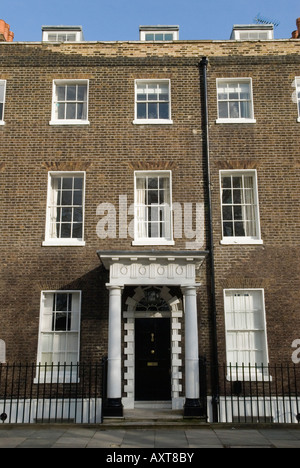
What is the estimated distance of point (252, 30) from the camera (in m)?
16.2

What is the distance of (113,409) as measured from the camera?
34.5 feet

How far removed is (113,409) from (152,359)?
86.1 inches

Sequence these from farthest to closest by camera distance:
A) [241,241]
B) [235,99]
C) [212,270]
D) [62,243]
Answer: [235,99] < [241,241] < [62,243] < [212,270]

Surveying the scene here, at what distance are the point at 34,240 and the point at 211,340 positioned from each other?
5.88 m

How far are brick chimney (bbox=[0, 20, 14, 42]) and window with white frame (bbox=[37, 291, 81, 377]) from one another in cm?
949

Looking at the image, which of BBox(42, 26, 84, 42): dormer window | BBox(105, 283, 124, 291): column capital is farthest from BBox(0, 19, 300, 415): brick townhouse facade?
BBox(42, 26, 84, 42): dormer window

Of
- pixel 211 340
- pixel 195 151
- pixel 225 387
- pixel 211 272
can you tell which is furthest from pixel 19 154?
pixel 225 387

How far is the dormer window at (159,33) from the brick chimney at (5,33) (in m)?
4.98

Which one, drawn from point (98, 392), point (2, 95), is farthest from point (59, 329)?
point (2, 95)

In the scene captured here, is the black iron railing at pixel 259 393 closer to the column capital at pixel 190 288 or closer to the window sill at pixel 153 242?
the column capital at pixel 190 288

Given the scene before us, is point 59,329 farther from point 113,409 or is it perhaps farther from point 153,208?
point 153,208

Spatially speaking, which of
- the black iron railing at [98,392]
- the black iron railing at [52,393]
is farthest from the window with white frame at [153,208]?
the black iron railing at [52,393]

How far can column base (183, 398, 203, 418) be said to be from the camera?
34.3 feet

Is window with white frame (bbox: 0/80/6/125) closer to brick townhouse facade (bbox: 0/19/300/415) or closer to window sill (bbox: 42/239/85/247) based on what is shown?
brick townhouse facade (bbox: 0/19/300/415)
